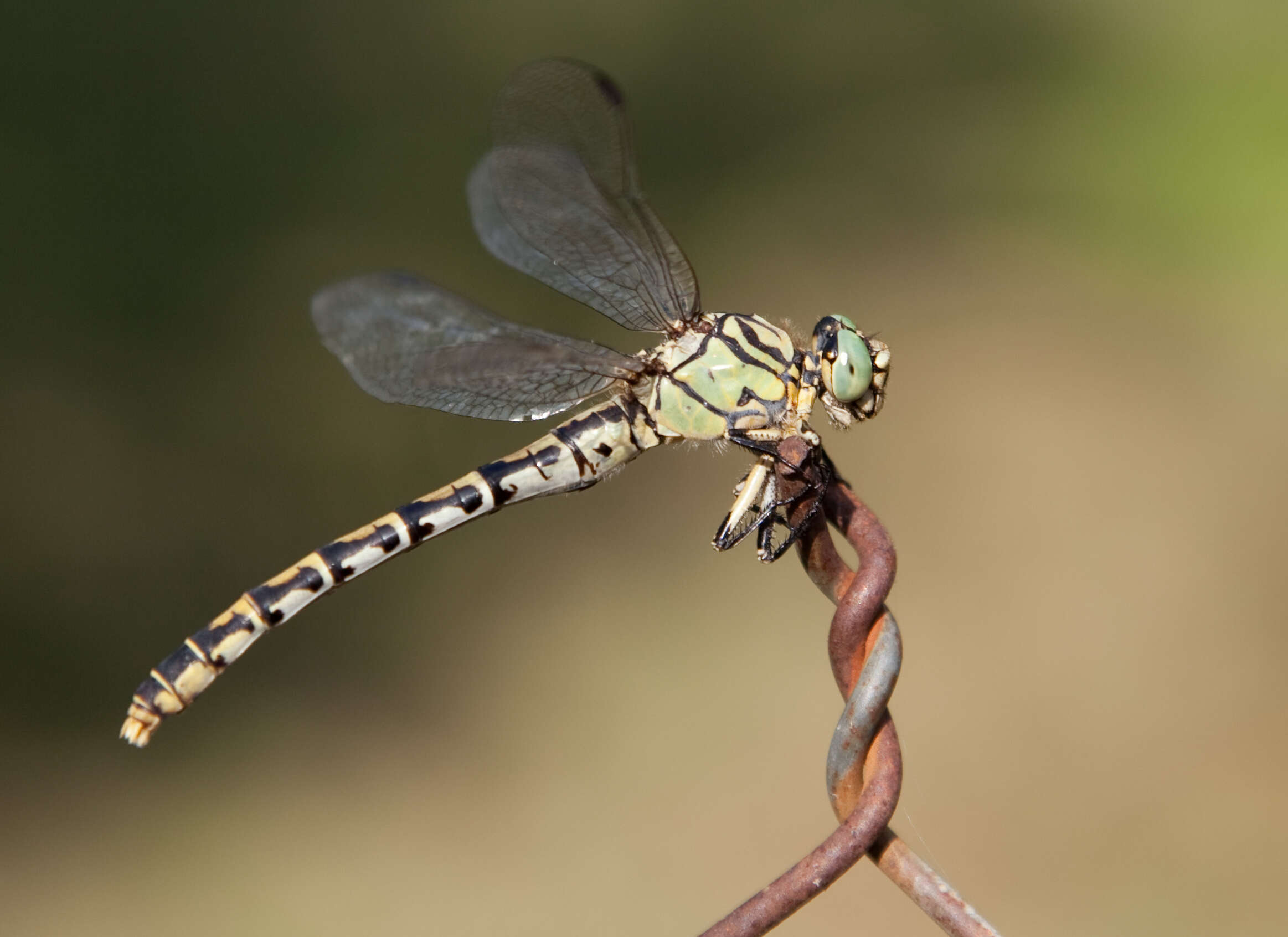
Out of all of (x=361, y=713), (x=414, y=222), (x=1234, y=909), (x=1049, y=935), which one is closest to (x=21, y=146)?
(x=414, y=222)

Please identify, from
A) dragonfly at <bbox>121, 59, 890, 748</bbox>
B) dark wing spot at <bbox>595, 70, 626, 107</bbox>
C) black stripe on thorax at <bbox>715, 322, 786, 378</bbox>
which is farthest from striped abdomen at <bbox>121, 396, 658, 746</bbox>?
dark wing spot at <bbox>595, 70, 626, 107</bbox>

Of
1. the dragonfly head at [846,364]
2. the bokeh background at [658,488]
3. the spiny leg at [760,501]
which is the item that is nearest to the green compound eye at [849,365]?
the dragonfly head at [846,364]

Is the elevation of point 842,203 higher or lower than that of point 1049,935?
higher

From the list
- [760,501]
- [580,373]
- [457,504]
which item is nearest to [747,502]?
[760,501]

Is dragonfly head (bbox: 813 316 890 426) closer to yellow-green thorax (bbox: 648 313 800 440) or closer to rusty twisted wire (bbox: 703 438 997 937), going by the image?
yellow-green thorax (bbox: 648 313 800 440)

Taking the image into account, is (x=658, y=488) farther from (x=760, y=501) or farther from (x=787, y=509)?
(x=787, y=509)

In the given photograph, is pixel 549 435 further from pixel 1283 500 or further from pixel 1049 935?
pixel 1283 500
